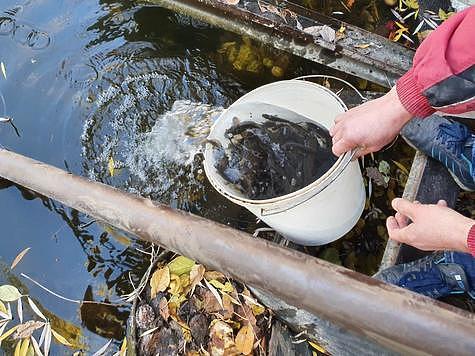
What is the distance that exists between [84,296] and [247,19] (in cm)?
168

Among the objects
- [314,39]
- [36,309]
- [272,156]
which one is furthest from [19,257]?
[314,39]

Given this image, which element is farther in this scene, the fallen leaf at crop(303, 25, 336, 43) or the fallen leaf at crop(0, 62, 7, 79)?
the fallen leaf at crop(0, 62, 7, 79)

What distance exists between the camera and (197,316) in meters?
2.36

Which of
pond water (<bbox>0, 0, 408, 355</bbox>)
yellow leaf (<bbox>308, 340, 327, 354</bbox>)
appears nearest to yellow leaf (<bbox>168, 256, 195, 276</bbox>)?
pond water (<bbox>0, 0, 408, 355</bbox>)

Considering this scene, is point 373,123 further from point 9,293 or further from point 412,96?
point 9,293

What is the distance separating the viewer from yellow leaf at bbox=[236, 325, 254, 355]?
225 cm

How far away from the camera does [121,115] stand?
312 centimetres

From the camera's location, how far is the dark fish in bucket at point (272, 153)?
93.6 inches

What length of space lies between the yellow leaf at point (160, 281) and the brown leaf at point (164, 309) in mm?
51

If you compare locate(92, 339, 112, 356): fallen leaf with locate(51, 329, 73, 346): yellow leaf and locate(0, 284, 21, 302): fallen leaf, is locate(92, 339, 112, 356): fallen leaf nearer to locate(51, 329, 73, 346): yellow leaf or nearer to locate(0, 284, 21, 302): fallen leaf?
locate(51, 329, 73, 346): yellow leaf

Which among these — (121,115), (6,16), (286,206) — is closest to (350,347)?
(286,206)

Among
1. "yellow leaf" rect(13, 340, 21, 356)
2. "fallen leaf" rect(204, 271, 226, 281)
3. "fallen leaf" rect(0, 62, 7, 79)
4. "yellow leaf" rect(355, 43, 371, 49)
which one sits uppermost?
"yellow leaf" rect(355, 43, 371, 49)

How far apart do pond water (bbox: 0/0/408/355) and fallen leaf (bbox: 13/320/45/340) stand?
0.06m

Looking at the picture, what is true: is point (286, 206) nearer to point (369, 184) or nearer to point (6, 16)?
point (369, 184)
